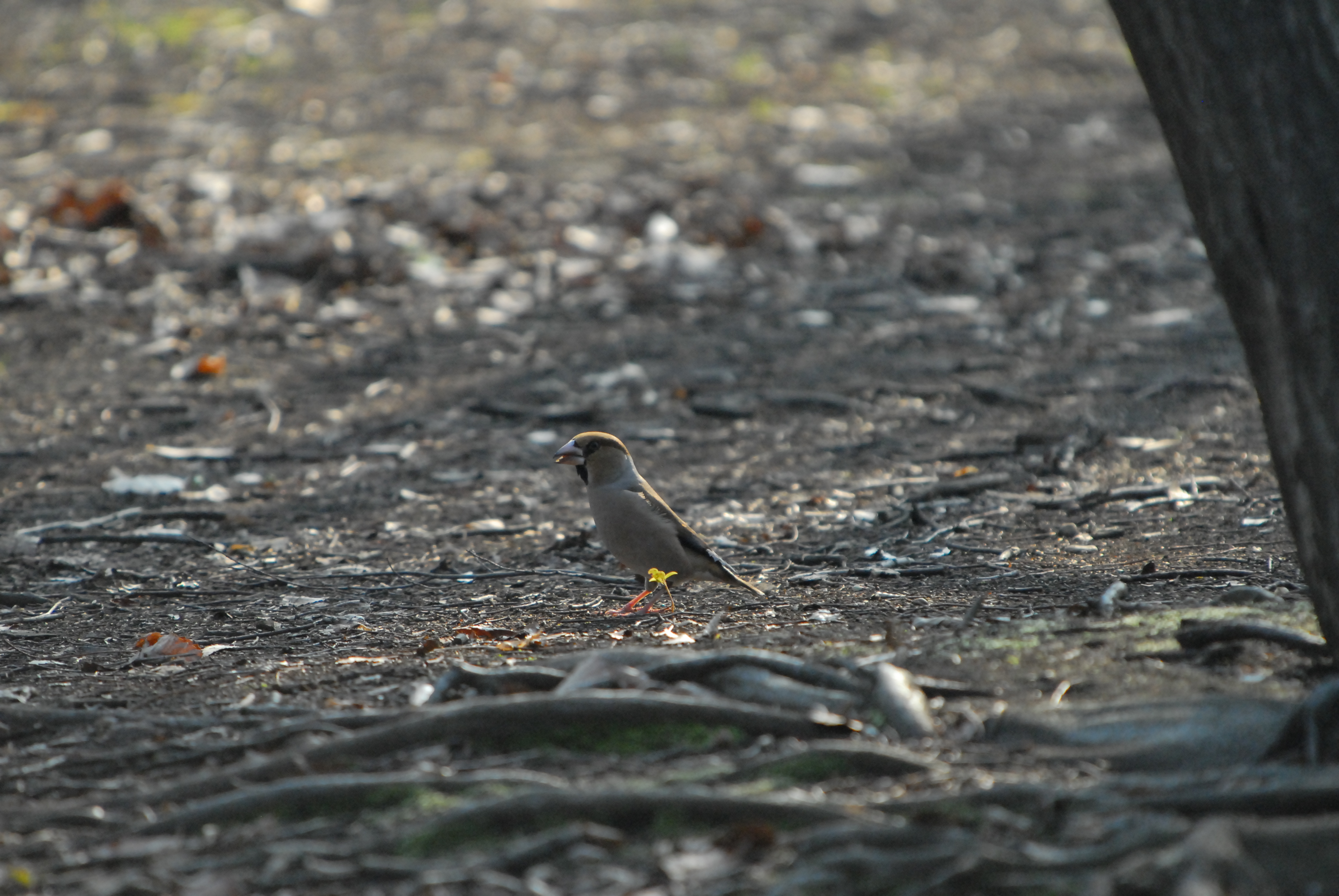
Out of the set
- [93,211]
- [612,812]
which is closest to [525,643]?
[612,812]

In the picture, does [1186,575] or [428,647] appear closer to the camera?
[428,647]

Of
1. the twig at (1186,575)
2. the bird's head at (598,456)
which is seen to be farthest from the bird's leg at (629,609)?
the twig at (1186,575)

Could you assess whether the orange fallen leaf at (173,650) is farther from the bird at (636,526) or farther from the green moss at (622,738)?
the green moss at (622,738)

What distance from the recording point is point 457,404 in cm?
806

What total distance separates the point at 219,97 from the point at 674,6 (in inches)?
295

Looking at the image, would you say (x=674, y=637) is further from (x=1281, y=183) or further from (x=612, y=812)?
(x=1281, y=183)

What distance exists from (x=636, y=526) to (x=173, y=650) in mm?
1703

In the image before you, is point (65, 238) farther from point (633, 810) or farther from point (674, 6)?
point (674, 6)

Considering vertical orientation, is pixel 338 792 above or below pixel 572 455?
below

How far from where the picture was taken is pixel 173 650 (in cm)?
444

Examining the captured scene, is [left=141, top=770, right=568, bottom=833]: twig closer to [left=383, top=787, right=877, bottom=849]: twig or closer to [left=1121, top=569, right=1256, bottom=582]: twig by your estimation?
[left=383, top=787, right=877, bottom=849]: twig

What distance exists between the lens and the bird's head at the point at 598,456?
17.9 feet

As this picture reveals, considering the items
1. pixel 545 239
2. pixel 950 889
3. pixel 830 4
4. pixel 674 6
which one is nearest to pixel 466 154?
pixel 545 239

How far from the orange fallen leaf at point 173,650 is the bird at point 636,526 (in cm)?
143
